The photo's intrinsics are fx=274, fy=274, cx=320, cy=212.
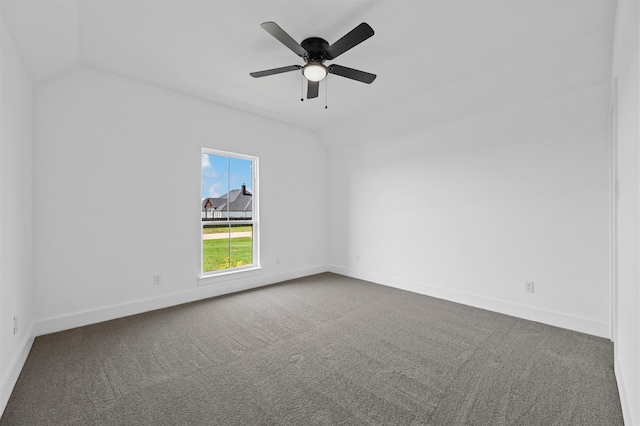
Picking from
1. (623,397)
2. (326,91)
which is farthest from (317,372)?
(326,91)

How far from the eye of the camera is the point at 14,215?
213 centimetres

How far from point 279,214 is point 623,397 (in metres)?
4.14

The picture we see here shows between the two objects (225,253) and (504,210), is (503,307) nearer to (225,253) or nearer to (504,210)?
(504,210)

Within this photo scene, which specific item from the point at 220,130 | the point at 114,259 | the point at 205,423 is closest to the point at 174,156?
the point at 220,130

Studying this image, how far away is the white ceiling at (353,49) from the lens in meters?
Answer: 2.06

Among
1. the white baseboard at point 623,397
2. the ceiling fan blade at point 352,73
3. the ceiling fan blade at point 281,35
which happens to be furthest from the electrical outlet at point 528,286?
the ceiling fan blade at point 281,35

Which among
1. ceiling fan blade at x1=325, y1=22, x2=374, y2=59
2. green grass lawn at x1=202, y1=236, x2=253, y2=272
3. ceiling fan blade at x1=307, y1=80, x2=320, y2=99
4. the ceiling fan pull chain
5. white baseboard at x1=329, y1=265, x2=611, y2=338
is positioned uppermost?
the ceiling fan pull chain

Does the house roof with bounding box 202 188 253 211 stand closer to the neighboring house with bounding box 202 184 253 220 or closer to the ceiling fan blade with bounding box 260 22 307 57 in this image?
the neighboring house with bounding box 202 184 253 220

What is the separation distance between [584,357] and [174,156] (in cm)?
471

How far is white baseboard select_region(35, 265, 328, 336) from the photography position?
279cm

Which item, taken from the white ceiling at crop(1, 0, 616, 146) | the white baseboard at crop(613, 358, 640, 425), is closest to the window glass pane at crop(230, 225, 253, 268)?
the white ceiling at crop(1, 0, 616, 146)

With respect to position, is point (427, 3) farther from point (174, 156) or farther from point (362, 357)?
point (174, 156)

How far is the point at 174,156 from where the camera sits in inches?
140

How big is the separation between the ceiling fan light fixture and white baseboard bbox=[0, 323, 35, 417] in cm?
312
